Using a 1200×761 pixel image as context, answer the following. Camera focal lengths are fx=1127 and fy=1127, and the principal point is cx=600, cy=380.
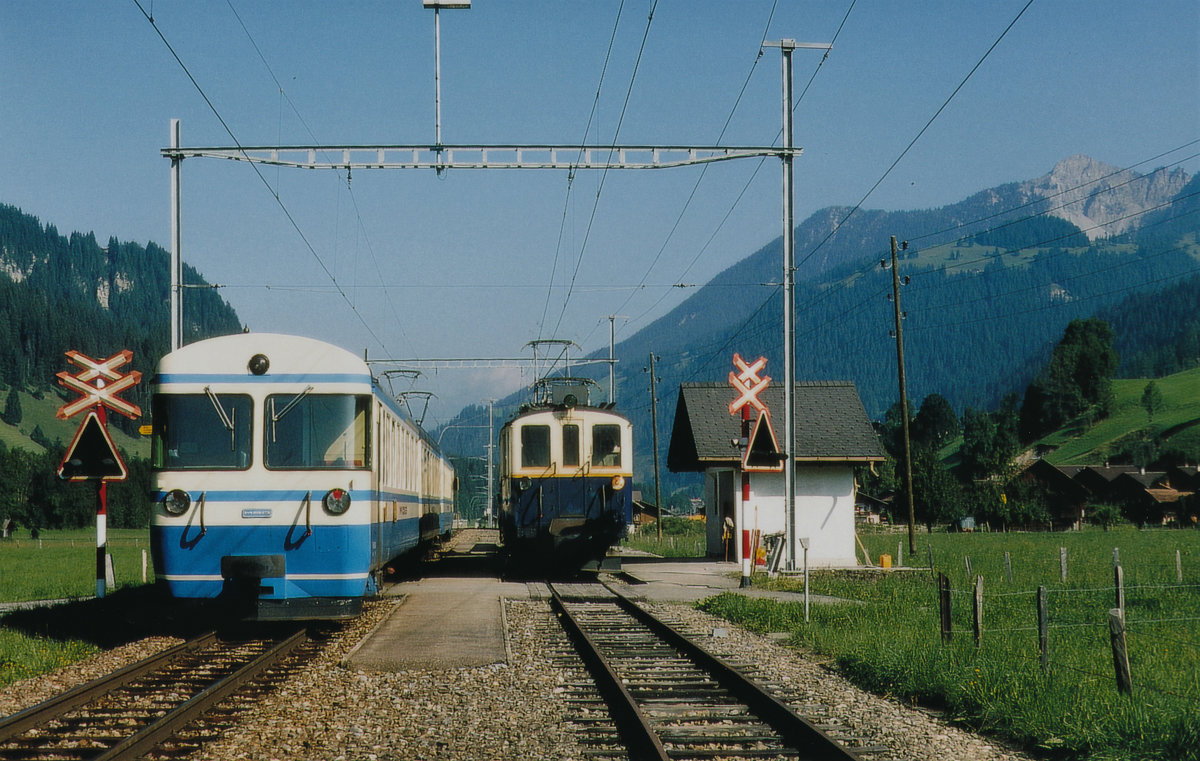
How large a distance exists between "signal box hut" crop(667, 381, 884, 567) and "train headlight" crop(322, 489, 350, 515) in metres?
17.3

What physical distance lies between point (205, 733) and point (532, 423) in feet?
48.7

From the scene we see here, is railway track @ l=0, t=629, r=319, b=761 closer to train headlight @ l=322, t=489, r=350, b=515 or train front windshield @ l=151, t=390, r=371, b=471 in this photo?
train headlight @ l=322, t=489, r=350, b=515

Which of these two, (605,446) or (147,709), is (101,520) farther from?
(605,446)

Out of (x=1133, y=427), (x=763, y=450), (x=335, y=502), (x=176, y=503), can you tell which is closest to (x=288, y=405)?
(x=335, y=502)

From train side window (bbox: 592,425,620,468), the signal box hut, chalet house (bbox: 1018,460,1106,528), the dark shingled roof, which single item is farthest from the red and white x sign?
chalet house (bbox: 1018,460,1106,528)

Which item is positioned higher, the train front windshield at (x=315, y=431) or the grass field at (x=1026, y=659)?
the train front windshield at (x=315, y=431)

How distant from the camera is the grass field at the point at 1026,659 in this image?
704 centimetres

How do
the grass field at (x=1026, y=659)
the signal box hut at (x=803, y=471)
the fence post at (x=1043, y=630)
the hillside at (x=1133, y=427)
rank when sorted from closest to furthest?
the grass field at (x=1026, y=659) < the fence post at (x=1043, y=630) < the signal box hut at (x=803, y=471) < the hillside at (x=1133, y=427)

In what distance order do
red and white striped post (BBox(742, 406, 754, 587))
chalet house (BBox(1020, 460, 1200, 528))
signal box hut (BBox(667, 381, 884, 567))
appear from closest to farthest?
red and white striped post (BBox(742, 406, 754, 587)) < signal box hut (BBox(667, 381, 884, 567)) < chalet house (BBox(1020, 460, 1200, 528))

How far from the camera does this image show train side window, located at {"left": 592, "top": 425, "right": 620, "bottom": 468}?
22000mm

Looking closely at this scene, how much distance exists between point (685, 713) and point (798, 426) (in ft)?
77.7

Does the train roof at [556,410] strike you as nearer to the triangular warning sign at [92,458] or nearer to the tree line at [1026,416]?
the triangular warning sign at [92,458]

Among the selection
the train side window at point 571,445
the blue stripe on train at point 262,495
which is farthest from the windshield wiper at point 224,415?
the train side window at point 571,445

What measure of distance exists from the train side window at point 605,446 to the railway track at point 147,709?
11.4 m
